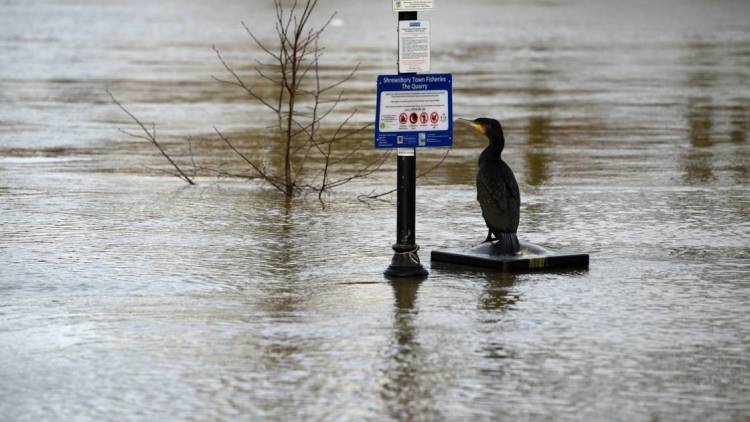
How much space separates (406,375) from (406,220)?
8.66 feet

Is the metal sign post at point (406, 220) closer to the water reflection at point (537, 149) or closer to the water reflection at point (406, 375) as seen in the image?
the water reflection at point (406, 375)

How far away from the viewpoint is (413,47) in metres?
9.35

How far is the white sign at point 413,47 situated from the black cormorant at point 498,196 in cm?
46

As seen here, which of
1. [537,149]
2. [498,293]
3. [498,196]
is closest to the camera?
[498,293]

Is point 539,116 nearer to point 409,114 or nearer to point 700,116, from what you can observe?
point 700,116

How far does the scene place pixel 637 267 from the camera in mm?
9586

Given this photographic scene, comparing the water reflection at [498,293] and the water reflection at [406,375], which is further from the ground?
the water reflection at [498,293]

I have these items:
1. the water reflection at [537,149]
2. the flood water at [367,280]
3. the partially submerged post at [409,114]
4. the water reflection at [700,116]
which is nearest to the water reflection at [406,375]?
the flood water at [367,280]

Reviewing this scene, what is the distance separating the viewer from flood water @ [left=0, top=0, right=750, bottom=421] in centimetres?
656

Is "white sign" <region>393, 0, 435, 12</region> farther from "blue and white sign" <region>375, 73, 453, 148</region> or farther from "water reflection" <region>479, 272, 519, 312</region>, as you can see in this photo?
"water reflection" <region>479, 272, 519, 312</region>

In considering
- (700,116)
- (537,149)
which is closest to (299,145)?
(537,149)

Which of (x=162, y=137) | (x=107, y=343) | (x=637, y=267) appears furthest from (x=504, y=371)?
(x=162, y=137)

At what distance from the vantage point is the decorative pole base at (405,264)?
925 cm

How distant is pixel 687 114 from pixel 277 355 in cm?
1438
